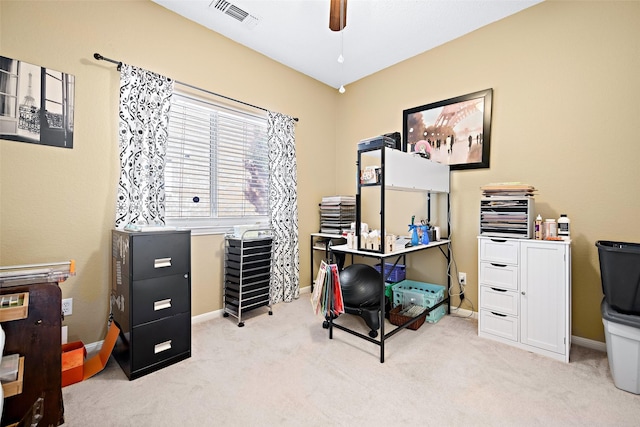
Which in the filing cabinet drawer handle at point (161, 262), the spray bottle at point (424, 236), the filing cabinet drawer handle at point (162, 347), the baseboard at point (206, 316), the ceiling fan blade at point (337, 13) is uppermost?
the ceiling fan blade at point (337, 13)

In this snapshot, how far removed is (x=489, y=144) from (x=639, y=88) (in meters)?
0.99

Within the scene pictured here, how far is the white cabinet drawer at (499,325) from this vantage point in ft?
7.34

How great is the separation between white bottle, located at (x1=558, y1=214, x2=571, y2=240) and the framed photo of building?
3.68 meters

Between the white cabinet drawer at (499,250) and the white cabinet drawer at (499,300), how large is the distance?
0.81ft

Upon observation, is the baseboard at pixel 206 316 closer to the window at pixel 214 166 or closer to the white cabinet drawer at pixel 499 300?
the window at pixel 214 166

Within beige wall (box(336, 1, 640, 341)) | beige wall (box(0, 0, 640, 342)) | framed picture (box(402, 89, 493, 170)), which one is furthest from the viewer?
framed picture (box(402, 89, 493, 170))

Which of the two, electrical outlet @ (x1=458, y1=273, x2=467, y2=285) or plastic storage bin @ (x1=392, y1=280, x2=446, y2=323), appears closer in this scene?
plastic storage bin @ (x1=392, y1=280, x2=446, y2=323)

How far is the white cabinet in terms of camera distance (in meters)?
2.03

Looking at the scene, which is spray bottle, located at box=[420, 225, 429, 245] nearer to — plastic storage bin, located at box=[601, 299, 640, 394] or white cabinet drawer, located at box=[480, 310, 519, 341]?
white cabinet drawer, located at box=[480, 310, 519, 341]

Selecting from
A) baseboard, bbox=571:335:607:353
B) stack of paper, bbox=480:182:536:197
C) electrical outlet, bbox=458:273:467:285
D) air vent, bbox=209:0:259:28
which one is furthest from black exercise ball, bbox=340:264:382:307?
air vent, bbox=209:0:259:28

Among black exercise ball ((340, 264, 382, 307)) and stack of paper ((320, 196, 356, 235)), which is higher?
stack of paper ((320, 196, 356, 235))

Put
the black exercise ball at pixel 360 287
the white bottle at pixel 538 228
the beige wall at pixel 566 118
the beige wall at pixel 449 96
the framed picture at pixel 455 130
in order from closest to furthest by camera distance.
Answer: the beige wall at pixel 449 96 < the beige wall at pixel 566 118 < the white bottle at pixel 538 228 < the black exercise ball at pixel 360 287 < the framed picture at pixel 455 130

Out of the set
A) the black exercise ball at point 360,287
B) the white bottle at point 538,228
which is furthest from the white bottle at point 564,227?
the black exercise ball at point 360,287

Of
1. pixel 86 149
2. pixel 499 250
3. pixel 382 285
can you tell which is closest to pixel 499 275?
pixel 499 250
